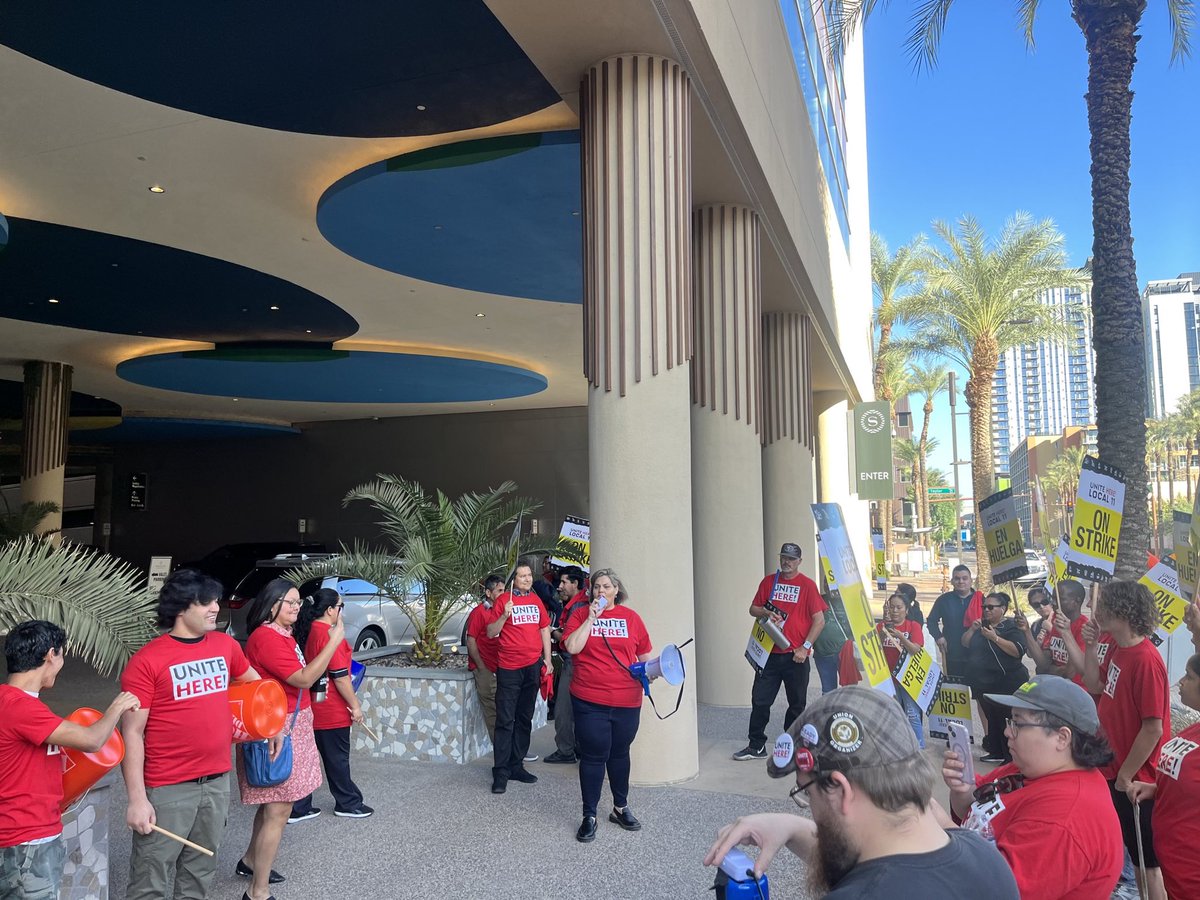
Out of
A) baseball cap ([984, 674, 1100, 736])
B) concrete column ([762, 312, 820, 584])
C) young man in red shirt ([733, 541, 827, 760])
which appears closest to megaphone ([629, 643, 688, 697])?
young man in red shirt ([733, 541, 827, 760])

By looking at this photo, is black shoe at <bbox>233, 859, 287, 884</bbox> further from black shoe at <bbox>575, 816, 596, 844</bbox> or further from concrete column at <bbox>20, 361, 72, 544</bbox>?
concrete column at <bbox>20, 361, 72, 544</bbox>

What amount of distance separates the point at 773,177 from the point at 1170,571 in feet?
20.1

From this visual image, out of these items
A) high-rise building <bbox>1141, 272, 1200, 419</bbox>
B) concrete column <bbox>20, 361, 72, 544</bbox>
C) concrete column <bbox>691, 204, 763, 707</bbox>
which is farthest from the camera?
high-rise building <bbox>1141, 272, 1200, 419</bbox>

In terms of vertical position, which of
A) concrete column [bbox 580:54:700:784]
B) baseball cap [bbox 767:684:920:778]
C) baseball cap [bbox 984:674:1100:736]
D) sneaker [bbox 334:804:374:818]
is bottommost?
sneaker [bbox 334:804:374:818]

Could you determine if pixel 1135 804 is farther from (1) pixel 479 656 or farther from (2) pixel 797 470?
(2) pixel 797 470

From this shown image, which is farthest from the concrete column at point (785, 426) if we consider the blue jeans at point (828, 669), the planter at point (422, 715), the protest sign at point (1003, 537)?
the planter at point (422, 715)

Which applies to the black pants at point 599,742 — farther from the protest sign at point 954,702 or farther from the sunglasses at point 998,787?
the sunglasses at point 998,787

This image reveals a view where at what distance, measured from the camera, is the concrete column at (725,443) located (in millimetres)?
10664

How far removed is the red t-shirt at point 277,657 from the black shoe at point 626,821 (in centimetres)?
226

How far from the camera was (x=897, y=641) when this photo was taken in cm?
736

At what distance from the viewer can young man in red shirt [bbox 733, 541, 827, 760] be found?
8.23 metres

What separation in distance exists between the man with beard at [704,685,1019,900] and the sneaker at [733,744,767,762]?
6750mm

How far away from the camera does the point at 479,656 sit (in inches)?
311

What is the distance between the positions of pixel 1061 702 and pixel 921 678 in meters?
2.93
